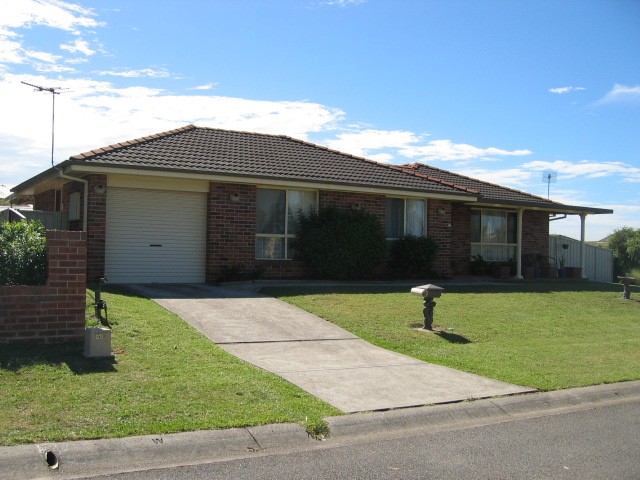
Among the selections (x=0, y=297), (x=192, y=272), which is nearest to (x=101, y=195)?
(x=192, y=272)

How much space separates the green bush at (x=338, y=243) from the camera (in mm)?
17578

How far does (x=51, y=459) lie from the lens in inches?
205

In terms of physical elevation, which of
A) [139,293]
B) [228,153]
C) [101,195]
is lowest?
[139,293]

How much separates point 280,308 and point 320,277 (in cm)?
492

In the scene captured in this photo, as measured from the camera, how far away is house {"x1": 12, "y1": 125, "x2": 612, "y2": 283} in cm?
1559

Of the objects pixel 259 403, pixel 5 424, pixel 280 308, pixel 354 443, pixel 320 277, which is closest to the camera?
pixel 5 424

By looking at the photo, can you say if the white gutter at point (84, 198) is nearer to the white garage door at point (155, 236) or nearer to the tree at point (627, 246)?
the white garage door at point (155, 236)

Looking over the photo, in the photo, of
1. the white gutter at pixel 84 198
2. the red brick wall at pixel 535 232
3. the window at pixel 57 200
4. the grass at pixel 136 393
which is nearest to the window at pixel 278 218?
the white gutter at pixel 84 198

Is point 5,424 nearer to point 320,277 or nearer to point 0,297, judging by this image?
point 0,297

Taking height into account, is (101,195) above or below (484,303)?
above

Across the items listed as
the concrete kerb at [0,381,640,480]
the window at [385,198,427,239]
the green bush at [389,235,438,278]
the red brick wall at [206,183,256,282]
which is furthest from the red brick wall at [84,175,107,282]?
the concrete kerb at [0,381,640,480]

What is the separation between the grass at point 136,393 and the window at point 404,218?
11.1m

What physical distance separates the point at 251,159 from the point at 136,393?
1187 centimetres

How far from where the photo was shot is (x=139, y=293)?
13562 mm
